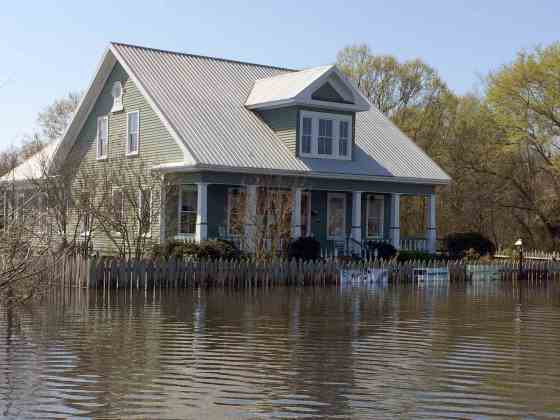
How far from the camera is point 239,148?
112 feet

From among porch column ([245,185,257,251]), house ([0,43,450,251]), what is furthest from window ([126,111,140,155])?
porch column ([245,185,257,251])

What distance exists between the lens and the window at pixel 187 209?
34688mm

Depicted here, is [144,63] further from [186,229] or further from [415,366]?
[415,366]

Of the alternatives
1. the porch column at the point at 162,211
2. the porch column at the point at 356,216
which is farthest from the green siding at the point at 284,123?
the porch column at the point at 162,211

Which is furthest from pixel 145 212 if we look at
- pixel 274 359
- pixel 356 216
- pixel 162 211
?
pixel 274 359

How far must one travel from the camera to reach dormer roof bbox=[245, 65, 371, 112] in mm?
35750

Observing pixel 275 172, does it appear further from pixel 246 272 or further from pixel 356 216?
pixel 246 272

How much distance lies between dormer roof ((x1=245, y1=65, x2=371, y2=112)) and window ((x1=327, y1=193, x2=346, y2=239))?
386 cm

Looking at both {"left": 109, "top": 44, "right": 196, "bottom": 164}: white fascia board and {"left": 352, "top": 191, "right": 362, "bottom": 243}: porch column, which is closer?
{"left": 109, "top": 44, "right": 196, "bottom": 164}: white fascia board

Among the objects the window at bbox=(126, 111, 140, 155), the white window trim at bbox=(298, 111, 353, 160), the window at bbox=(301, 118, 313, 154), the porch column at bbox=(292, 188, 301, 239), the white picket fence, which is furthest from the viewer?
the white picket fence

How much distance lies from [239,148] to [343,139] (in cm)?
535

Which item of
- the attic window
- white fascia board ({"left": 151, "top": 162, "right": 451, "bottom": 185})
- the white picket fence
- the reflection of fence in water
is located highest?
the attic window

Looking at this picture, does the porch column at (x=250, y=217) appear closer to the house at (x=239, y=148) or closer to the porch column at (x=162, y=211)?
the house at (x=239, y=148)

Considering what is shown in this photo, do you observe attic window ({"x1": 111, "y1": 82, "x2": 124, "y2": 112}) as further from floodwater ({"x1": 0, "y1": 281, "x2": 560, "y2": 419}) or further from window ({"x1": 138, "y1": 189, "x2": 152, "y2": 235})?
floodwater ({"x1": 0, "y1": 281, "x2": 560, "y2": 419})
